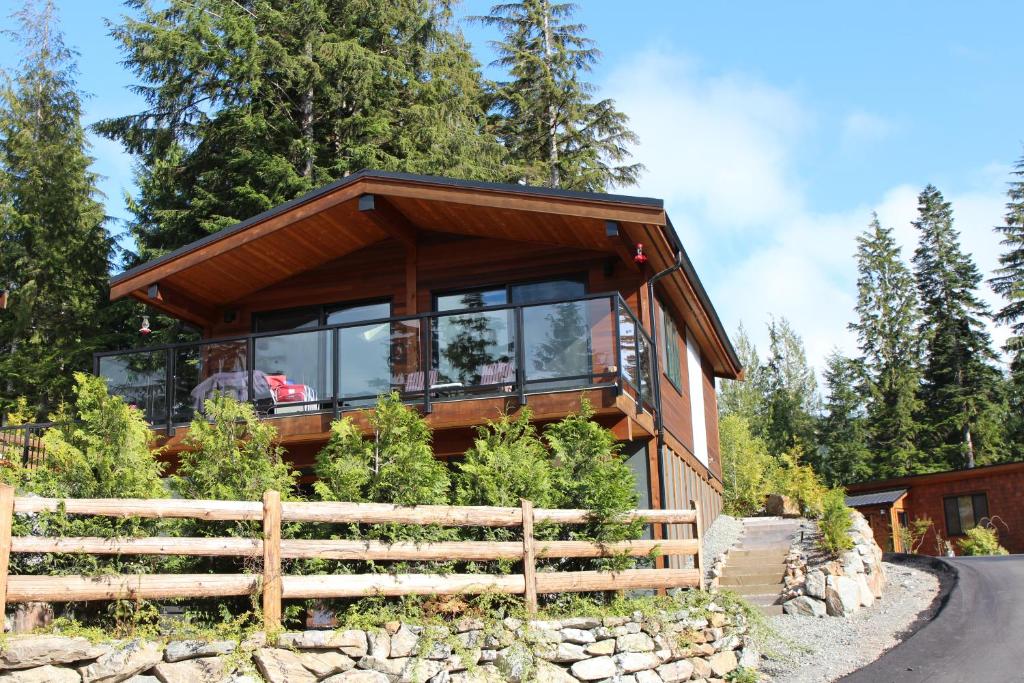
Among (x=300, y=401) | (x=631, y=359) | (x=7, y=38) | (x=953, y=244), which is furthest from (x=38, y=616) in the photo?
(x=953, y=244)

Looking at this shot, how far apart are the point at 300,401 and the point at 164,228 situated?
43.4 ft

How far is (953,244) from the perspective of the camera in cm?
4688

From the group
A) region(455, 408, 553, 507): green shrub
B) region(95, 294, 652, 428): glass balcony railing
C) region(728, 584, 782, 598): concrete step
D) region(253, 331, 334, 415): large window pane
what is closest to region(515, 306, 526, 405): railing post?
region(95, 294, 652, 428): glass balcony railing

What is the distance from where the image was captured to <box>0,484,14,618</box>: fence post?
A: 6773 millimetres

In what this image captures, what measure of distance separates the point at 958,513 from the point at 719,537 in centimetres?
1677

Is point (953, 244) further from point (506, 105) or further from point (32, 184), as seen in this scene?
point (32, 184)

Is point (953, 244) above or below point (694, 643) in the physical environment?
above

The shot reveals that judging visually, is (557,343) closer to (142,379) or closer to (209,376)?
(209,376)

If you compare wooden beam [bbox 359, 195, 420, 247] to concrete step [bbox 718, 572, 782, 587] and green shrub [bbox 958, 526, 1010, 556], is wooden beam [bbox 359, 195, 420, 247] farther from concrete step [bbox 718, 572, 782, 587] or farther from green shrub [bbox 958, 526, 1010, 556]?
green shrub [bbox 958, 526, 1010, 556]

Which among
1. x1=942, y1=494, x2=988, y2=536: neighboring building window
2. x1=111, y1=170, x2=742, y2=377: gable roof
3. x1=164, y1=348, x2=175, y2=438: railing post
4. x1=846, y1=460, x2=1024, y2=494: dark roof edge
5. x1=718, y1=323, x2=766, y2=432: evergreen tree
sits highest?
x1=718, y1=323, x2=766, y2=432: evergreen tree

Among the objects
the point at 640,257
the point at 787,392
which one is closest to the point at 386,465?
the point at 640,257

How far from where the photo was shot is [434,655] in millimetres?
7828

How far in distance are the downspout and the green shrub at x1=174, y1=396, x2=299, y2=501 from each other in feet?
16.2

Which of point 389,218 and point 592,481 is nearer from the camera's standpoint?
point 592,481
